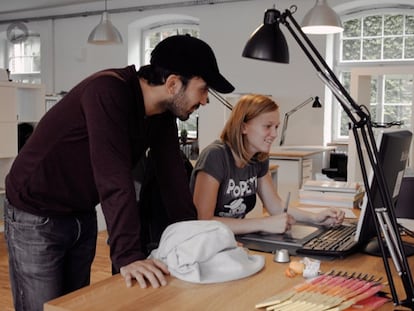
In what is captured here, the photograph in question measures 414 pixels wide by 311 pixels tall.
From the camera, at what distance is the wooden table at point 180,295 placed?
118 centimetres

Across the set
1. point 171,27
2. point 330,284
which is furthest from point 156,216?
point 171,27

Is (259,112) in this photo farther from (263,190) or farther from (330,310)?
(330,310)

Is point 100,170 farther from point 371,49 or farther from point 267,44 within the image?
point 371,49

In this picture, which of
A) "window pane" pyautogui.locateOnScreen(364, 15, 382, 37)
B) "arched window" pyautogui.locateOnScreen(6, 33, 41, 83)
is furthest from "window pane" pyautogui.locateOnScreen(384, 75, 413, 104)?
"arched window" pyautogui.locateOnScreen(6, 33, 41, 83)

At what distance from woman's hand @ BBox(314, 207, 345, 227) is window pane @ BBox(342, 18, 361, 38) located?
5718 mm

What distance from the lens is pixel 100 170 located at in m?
1.38

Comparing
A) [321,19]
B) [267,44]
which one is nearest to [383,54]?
[321,19]

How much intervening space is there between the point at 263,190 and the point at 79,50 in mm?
7394

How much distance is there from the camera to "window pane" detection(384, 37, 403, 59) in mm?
7098

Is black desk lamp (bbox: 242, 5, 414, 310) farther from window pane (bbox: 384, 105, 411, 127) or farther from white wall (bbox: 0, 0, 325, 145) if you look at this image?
window pane (bbox: 384, 105, 411, 127)

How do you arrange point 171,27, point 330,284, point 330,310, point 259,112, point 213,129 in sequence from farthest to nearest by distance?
point 171,27
point 213,129
point 259,112
point 330,284
point 330,310

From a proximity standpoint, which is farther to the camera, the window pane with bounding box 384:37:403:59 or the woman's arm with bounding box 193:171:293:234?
the window pane with bounding box 384:37:403:59

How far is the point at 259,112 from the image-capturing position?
2203mm

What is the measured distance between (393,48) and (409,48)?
19 centimetres
